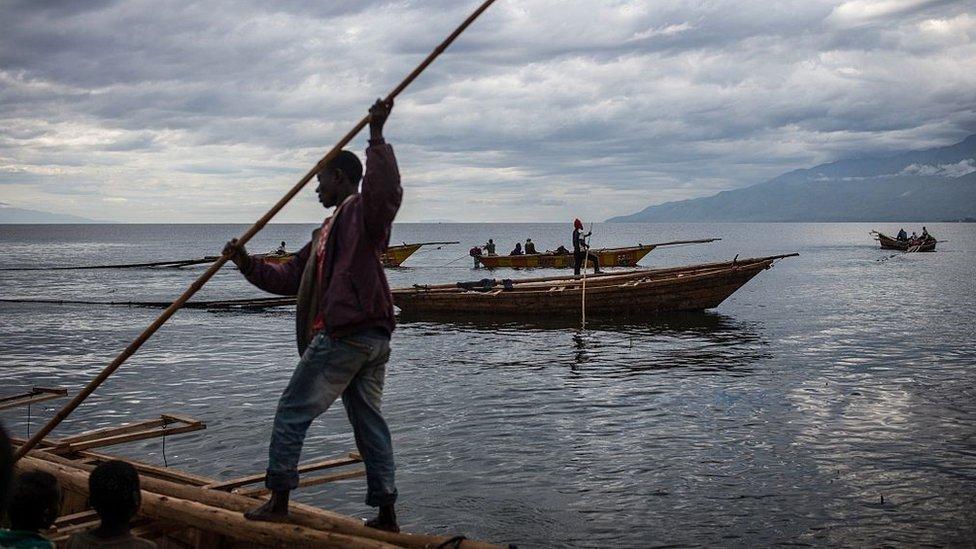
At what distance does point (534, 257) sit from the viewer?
165 feet

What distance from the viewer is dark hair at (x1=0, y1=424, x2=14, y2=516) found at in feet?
5.96

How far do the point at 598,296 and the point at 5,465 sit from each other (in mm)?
23165

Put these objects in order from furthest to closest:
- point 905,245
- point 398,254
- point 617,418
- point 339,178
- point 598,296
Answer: point 905,245 → point 398,254 → point 598,296 → point 617,418 → point 339,178

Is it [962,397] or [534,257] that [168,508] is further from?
[534,257]

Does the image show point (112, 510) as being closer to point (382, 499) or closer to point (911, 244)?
point (382, 499)

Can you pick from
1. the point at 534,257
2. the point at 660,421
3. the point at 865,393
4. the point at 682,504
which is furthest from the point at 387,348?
the point at 534,257

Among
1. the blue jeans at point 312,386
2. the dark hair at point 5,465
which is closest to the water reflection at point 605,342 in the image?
the blue jeans at point 312,386

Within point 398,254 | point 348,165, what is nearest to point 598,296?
point 348,165

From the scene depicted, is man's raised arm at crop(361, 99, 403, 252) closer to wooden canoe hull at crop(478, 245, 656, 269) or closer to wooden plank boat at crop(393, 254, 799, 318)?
wooden plank boat at crop(393, 254, 799, 318)

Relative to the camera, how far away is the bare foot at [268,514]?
4777 millimetres

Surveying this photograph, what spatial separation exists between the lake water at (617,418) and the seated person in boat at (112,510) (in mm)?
4472

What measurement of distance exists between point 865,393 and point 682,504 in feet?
23.6

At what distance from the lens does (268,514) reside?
4.80m

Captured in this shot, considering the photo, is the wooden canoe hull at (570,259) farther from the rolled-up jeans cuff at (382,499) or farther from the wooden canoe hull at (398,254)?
the rolled-up jeans cuff at (382,499)
